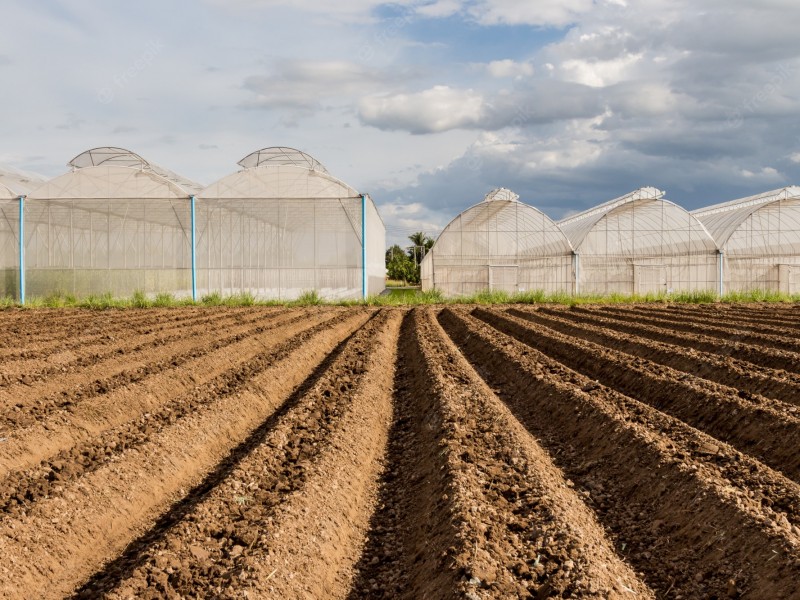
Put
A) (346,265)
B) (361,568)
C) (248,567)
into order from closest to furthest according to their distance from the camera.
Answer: (248,567) → (361,568) → (346,265)

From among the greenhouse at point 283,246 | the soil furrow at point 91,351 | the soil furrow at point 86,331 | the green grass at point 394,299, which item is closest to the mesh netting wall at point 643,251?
the green grass at point 394,299

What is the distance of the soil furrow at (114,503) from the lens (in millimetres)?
3824

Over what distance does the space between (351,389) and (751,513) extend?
4580 mm

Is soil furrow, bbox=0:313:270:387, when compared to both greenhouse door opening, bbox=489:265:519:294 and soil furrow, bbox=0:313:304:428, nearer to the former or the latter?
soil furrow, bbox=0:313:304:428

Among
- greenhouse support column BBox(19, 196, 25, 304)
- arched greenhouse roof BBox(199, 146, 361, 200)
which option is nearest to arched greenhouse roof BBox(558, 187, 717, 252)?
arched greenhouse roof BBox(199, 146, 361, 200)

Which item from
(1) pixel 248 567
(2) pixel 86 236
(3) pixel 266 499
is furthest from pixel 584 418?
(2) pixel 86 236

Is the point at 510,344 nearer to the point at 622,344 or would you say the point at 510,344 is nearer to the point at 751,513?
the point at 622,344

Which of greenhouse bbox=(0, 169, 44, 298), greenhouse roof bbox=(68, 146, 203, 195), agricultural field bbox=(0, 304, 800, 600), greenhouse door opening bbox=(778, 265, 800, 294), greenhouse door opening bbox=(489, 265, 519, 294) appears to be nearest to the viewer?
agricultural field bbox=(0, 304, 800, 600)

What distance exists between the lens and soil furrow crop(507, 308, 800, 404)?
7.70m

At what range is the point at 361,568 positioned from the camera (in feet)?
12.8

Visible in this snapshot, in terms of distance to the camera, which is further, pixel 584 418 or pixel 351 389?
pixel 351 389

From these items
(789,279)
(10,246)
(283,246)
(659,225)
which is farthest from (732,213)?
(10,246)

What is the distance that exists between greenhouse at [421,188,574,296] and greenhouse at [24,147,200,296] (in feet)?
29.9

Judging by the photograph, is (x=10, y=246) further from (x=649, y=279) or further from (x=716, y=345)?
(x=649, y=279)
